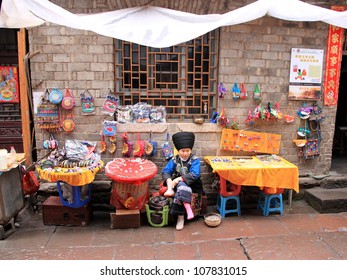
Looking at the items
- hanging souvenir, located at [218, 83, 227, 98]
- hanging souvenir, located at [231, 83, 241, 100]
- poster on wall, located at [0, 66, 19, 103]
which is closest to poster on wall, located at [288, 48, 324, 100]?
hanging souvenir, located at [231, 83, 241, 100]

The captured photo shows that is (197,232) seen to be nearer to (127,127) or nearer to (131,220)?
(131,220)

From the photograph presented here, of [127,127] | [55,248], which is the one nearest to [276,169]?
[127,127]

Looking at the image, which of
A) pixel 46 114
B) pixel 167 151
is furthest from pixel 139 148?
pixel 46 114

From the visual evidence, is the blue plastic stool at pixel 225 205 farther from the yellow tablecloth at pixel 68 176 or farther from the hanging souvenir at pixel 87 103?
the hanging souvenir at pixel 87 103

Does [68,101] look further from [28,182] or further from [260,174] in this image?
[260,174]

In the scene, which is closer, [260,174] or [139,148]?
[260,174]

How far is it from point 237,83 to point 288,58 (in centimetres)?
106

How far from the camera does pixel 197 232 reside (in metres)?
4.37

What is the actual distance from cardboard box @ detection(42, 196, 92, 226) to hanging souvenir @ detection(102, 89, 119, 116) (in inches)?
62.5

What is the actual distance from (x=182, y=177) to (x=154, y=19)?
2359 mm

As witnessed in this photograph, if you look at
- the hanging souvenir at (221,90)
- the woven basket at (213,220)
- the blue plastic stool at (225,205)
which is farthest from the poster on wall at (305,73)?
the woven basket at (213,220)

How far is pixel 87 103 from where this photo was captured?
497cm

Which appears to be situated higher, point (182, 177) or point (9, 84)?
point (9, 84)

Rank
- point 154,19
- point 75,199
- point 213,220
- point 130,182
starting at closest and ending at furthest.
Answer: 1. point 154,19
2. point 130,182
3. point 75,199
4. point 213,220
